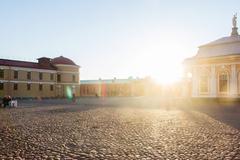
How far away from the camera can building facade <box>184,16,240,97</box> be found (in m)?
30.9

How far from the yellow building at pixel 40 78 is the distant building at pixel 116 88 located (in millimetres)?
16982

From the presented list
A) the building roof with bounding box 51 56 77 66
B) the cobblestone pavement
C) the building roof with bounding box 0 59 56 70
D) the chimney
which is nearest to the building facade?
the cobblestone pavement

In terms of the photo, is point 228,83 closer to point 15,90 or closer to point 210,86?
point 210,86

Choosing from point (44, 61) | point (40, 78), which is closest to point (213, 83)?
point (40, 78)

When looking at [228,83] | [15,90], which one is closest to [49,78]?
[15,90]

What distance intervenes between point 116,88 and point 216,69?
50.6m

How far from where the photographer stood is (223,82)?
104ft

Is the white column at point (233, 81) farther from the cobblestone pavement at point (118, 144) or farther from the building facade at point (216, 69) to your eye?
the cobblestone pavement at point (118, 144)

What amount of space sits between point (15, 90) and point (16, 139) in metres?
47.2

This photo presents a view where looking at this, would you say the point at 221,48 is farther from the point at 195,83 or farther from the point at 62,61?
the point at 62,61

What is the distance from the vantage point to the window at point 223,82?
104ft

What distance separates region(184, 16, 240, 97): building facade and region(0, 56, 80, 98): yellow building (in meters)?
23.2

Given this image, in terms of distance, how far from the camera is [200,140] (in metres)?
8.82

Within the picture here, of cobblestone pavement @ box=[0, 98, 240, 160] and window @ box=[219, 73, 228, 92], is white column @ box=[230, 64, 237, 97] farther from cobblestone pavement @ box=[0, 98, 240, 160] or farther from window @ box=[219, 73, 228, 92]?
cobblestone pavement @ box=[0, 98, 240, 160]
